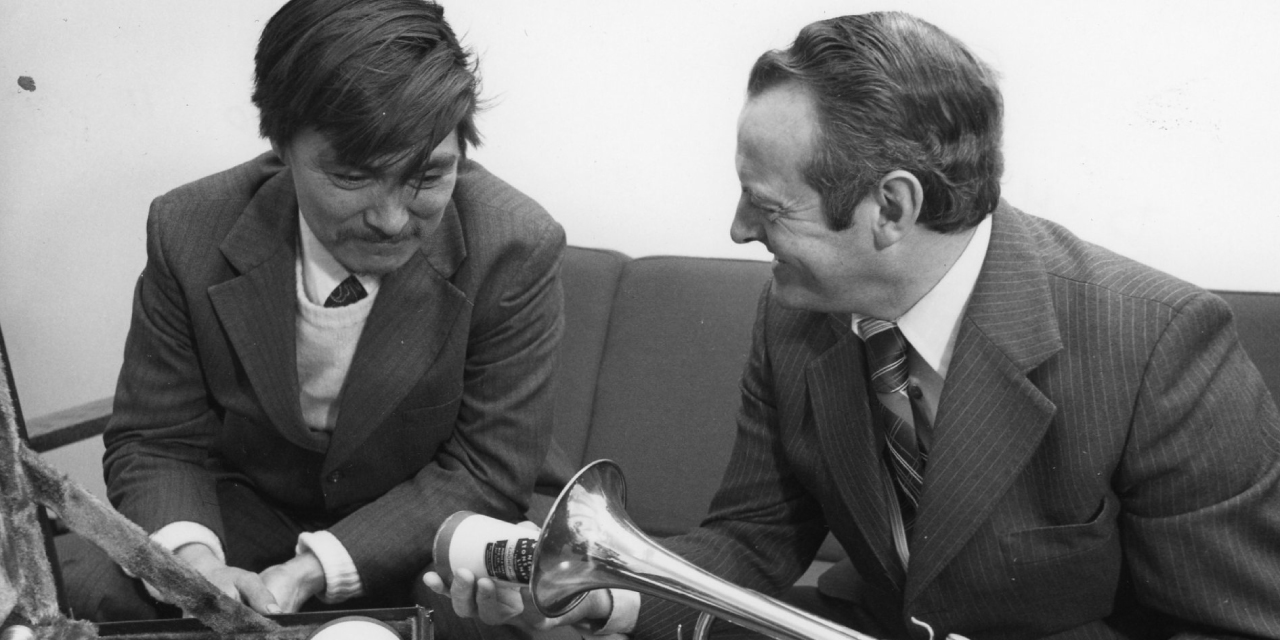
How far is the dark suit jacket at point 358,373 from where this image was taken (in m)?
1.78

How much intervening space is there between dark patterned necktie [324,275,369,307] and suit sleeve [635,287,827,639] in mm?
572

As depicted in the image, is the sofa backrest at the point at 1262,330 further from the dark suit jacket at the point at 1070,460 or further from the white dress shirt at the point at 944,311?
the white dress shirt at the point at 944,311

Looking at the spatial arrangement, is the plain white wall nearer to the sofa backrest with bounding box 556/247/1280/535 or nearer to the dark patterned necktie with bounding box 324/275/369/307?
the sofa backrest with bounding box 556/247/1280/535

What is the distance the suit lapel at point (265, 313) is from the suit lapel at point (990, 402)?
3.02 feet

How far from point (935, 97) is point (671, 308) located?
99cm

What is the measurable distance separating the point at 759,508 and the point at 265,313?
760 mm

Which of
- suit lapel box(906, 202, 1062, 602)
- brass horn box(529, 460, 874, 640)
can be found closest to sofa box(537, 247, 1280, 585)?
suit lapel box(906, 202, 1062, 602)

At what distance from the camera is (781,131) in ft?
4.64

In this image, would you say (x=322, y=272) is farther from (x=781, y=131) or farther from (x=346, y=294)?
(x=781, y=131)

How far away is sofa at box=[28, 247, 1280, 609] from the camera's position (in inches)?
87.1

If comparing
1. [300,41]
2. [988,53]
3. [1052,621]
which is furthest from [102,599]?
[988,53]

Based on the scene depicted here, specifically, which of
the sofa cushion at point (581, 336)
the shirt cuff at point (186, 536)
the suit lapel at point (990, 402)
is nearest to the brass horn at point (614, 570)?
the suit lapel at point (990, 402)

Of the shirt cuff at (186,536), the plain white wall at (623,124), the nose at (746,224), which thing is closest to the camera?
the nose at (746,224)

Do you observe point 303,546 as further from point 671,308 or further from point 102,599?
point 671,308
